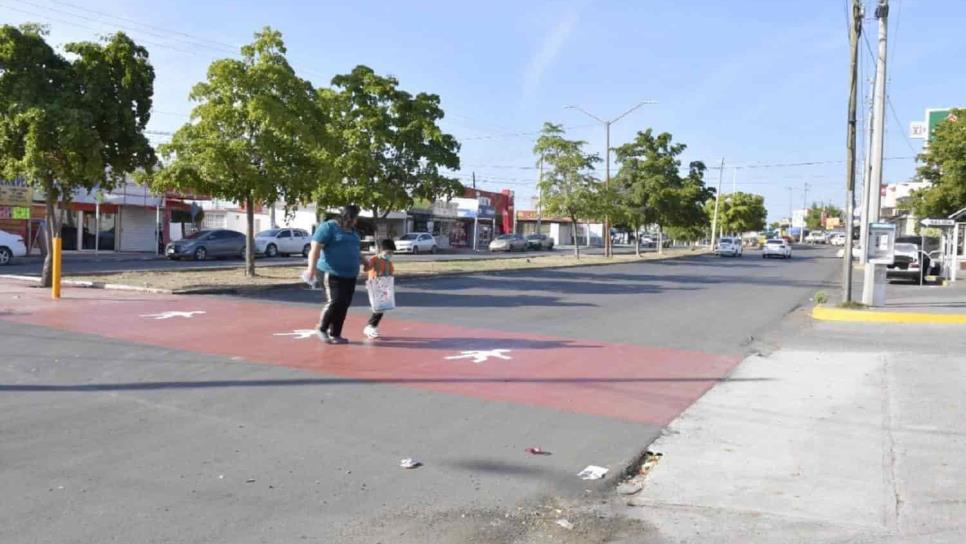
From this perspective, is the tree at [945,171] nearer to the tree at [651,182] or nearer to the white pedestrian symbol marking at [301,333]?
the tree at [651,182]

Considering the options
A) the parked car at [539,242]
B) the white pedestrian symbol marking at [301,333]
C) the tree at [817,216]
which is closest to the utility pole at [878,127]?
the white pedestrian symbol marking at [301,333]

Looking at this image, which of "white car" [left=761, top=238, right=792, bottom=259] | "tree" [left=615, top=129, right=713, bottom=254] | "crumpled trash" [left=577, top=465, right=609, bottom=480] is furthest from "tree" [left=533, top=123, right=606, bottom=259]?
"crumpled trash" [left=577, top=465, right=609, bottom=480]

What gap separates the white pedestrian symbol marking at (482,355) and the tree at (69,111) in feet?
33.9

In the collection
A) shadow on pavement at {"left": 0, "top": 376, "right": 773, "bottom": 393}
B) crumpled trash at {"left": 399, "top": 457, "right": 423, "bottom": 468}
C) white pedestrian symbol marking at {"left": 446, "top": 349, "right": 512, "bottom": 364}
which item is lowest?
crumpled trash at {"left": 399, "top": 457, "right": 423, "bottom": 468}

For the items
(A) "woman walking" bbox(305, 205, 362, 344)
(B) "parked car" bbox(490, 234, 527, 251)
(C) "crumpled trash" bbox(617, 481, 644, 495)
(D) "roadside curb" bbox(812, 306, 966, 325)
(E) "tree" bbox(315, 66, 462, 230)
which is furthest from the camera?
(B) "parked car" bbox(490, 234, 527, 251)

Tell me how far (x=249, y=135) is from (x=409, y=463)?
16.4 meters

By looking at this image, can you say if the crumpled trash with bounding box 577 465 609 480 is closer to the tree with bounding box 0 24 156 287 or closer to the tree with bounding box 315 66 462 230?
the tree with bounding box 0 24 156 287

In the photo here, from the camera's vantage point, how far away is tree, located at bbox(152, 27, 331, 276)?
1958 cm

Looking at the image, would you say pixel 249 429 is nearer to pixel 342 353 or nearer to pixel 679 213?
pixel 342 353

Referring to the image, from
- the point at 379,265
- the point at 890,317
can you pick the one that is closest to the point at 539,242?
the point at 890,317

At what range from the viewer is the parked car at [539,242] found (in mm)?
67750

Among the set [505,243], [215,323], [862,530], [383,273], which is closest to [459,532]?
[862,530]

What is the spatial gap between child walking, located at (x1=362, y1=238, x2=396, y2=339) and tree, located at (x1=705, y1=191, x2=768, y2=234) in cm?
8813

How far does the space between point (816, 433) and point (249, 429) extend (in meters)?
4.64
